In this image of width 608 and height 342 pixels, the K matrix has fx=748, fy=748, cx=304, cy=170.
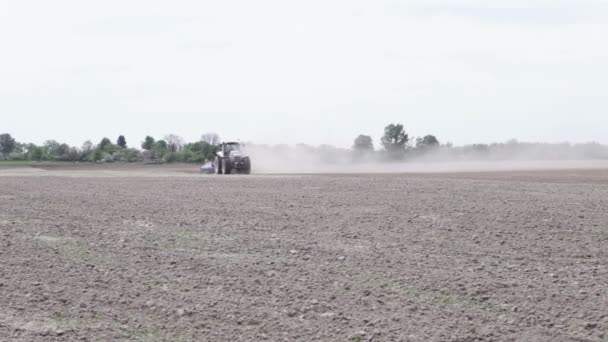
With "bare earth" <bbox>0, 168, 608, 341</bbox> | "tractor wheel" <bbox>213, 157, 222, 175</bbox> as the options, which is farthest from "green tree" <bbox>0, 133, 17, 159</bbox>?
"bare earth" <bbox>0, 168, 608, 341</bbox>

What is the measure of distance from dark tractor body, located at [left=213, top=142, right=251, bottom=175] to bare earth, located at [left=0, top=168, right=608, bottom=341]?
72.9 ft

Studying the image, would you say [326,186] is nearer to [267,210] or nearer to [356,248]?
[267,210]

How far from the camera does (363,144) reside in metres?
91.8

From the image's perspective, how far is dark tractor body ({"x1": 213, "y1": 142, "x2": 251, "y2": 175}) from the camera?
37875 millimetres

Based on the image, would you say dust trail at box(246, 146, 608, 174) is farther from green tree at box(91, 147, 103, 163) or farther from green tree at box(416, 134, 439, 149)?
green tree at box(91, 147, 103, 163)

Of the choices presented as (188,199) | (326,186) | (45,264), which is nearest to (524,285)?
(45,264)

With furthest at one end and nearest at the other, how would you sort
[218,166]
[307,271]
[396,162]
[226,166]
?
[396,162]
[218,166]
[226,166]
[307,271]

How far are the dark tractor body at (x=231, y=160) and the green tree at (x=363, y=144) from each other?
143 ft

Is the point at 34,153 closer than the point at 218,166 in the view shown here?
No

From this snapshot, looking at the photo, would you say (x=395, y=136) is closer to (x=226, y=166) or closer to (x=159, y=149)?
(x=159, y=149)

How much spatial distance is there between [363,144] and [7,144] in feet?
198

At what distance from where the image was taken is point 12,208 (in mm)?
14586

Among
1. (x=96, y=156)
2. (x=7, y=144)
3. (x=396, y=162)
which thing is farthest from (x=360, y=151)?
(x=7, y=144)

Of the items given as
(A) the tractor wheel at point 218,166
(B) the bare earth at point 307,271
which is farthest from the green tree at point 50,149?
(B) the bare earth at point 307,271
